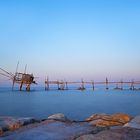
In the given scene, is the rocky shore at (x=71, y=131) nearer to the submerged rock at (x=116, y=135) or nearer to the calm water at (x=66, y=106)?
the submerged rock at (x=116, y=135)

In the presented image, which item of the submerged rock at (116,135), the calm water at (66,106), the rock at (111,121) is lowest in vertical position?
the calm water at (66,106)

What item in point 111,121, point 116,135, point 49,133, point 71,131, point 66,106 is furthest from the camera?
point 66,106

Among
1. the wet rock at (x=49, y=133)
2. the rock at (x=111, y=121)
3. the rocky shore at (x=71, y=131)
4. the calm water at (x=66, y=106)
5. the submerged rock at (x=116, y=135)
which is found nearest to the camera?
the submerged rock at (x=116, y=135)

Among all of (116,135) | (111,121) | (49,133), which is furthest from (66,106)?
(116,135)

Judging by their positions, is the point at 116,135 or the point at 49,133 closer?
the point at 116,135

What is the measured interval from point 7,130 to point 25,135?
1.57m

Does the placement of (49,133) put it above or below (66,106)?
above

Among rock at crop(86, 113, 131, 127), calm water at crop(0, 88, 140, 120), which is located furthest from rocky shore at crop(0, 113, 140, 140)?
calm water at crop(0, 88, 140, 120)

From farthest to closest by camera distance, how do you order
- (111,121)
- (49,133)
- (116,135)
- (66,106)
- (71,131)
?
1. (66,106)
2. (111,121)
3. (71,131)
4. (49,133)
5. (116,135)

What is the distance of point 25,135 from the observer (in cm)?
802

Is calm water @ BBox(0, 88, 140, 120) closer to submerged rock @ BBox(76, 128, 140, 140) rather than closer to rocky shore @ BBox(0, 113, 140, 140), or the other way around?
rocky shore @ BBox(0, 113, 140, 140)

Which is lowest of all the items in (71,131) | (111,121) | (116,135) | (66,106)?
(66,106)

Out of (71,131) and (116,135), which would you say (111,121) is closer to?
(71,131)

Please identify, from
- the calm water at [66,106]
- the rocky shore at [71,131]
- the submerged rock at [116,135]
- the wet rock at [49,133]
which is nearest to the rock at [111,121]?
the rocky shore at [71,131]
